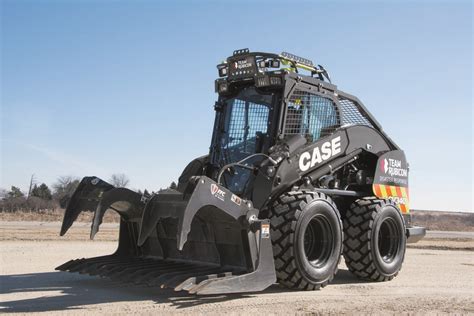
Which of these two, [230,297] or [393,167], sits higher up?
[393,167]

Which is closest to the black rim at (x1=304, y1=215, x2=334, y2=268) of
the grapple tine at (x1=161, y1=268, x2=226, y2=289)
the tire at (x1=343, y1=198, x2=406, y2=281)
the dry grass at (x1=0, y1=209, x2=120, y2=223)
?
the tire at (x1=343, y1=198, x2=406, y2=281)

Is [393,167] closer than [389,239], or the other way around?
[389,239]

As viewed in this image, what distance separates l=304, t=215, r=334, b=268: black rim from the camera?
7234 millimetres

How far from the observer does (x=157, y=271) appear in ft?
21.8

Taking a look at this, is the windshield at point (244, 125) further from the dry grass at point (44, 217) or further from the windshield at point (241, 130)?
the dry grass at point (44, 217)

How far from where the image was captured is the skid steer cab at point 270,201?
20.8 feet

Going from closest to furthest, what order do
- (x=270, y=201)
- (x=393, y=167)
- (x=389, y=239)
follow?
(x=270, y=201)
(x=389, y=239)
(x=393, y=167)

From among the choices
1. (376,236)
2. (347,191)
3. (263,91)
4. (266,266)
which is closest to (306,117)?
(263,91)

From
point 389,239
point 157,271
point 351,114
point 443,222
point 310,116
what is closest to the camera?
point 157,271

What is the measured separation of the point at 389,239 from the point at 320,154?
85.4 inches

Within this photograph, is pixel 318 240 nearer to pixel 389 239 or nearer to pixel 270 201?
pixel 270 201

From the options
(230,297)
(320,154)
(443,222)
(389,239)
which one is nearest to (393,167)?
(389,239)

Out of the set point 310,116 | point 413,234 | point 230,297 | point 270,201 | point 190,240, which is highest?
point 310,116

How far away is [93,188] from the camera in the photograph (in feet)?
24.3
